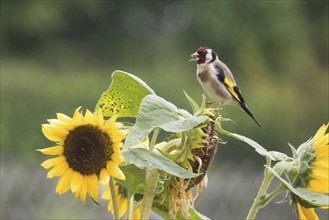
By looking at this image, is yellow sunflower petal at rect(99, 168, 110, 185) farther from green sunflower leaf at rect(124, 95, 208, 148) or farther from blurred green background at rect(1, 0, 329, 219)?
blurred green background at rect(1, 0, 329, 219)

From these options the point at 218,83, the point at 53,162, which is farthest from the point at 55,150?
the point at 218,83

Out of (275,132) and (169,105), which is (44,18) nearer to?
(275,132)

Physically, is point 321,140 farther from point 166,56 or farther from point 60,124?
point 166,56

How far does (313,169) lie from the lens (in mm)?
834

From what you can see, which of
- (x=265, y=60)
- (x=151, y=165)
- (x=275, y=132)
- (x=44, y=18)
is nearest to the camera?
(x=151, y=165)

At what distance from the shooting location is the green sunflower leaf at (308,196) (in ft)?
2.55

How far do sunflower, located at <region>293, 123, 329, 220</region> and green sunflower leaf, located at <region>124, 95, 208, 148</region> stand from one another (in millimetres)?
108

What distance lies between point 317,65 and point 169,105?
30.0 feet

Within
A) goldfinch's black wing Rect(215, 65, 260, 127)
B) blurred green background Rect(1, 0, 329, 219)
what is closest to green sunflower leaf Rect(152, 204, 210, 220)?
goldfinch's black wing Rect(215, 65, 260, 127)

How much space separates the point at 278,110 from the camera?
7.96m

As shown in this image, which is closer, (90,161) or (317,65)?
(90,161)

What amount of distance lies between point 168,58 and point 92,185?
345 inches

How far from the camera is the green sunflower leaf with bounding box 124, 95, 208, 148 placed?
75 cm

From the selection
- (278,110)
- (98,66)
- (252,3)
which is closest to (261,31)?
(252,3)
